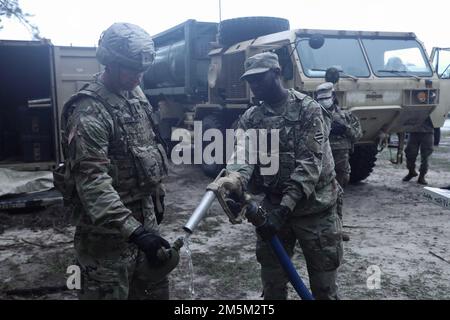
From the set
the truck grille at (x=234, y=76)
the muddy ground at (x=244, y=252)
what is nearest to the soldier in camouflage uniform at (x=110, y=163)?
the muddy ground at (x=244, y=252)

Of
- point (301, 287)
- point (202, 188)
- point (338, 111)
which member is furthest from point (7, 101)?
point (301, 287)

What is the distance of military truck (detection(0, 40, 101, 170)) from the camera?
19.2 feet

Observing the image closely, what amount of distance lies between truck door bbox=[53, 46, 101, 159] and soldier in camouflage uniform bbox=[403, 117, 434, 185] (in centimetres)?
472

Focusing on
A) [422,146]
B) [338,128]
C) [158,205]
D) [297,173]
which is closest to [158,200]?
[158,205]

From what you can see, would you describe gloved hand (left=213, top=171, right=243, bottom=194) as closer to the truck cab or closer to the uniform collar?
the uniform collar

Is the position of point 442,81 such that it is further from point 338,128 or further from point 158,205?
point 158,205

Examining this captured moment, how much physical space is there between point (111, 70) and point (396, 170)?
766cm

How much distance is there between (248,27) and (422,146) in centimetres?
323

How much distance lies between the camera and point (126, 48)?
7.48ft

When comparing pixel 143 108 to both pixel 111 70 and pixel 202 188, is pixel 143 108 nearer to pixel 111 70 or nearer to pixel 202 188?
pixel 111 70

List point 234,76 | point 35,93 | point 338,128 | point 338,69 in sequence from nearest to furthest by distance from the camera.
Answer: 1. point 338,128
2. point 338,69
3. point 35,93
4. point 234,76

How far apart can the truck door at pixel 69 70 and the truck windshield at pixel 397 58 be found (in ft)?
12.2

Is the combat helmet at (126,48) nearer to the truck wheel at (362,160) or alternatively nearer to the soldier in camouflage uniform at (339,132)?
the soldier in camouflage uniform at (339,132)

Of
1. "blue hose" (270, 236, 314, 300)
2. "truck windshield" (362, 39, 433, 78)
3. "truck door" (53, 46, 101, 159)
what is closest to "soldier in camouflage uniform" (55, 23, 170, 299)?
"blue hose" (270, 236, 314, 300)
